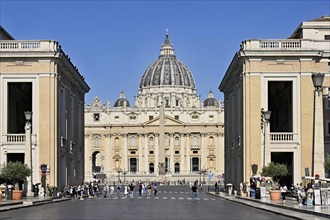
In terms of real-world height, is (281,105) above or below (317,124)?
above

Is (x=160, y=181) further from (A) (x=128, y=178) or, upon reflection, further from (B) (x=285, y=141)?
(B) (x=285, y=141)

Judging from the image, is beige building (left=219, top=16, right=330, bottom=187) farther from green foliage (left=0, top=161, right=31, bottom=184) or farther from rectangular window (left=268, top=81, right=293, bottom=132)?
green foliage (left=0, top=161, right=31, bottom=184)

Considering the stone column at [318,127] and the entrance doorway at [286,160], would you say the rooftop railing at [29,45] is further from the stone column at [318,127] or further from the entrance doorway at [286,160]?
the stone column at [318,127]

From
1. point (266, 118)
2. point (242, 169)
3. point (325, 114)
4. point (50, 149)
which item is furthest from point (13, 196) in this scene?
point (325, 114)

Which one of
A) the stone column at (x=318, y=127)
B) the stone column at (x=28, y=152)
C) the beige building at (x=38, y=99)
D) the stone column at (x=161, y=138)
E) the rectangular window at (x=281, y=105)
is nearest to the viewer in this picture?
the stone column at (x=318, y=127)

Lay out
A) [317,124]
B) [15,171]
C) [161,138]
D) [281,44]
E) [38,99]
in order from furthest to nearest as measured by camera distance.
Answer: [161,138] → [281,44] → [38,99] → [15,171] → [317,124]

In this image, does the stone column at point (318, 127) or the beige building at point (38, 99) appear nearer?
the stone column at point (318, 127)

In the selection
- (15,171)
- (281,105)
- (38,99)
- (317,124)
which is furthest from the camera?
(281,105)

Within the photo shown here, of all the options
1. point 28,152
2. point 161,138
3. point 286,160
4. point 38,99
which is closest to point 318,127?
point 28,152

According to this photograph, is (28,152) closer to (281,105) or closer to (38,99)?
(38,99)

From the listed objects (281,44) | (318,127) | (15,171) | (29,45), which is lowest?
(15,171)

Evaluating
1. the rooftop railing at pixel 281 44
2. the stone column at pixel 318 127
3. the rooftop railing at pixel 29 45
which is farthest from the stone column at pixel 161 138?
the stone column at pixel 318 127

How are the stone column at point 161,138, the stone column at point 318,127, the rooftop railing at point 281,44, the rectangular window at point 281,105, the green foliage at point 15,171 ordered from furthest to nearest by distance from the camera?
the stone column at point 161,138, the rectangular window at point 281,105, the rooftop railing at point 281,44, the green foliage at point 15,171, the stone column at point 318,127

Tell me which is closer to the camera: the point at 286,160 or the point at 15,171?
the point at 15,171
